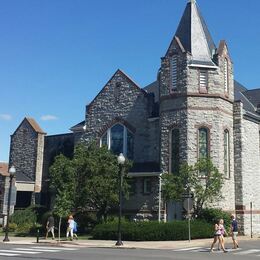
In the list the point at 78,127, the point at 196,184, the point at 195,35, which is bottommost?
the point at 196,184

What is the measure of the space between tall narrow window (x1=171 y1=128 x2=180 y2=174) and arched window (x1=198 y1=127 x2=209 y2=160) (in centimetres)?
166

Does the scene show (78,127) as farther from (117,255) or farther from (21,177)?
(117,255)

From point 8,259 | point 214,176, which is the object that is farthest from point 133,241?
point 8,259

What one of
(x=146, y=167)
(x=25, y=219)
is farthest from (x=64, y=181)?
(x=25, y=219)

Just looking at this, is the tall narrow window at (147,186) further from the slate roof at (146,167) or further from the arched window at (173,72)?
the arched window at (173,72)

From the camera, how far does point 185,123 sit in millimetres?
34312

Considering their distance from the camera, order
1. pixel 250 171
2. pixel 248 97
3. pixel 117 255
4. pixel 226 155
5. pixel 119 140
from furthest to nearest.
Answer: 1. pixel 248 97
2. pixel 119 140
3. pixel 250 171
4. pixel 226 155
5. pixel 117 255

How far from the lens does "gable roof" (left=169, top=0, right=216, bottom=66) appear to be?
120 ft

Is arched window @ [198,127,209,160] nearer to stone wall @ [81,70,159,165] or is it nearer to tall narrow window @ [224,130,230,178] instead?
tall narrow window @ [224,130,230,178]

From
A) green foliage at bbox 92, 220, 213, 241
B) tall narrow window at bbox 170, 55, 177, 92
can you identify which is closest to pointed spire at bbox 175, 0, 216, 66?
tall narrow window at bbox 170, 55, 177, 92

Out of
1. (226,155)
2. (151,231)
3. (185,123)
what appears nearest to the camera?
(151,231)

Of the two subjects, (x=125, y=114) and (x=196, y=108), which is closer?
(x=196, y=108)

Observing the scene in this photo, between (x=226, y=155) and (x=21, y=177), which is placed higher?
(x=226, y=155)

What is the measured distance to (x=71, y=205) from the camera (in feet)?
102
